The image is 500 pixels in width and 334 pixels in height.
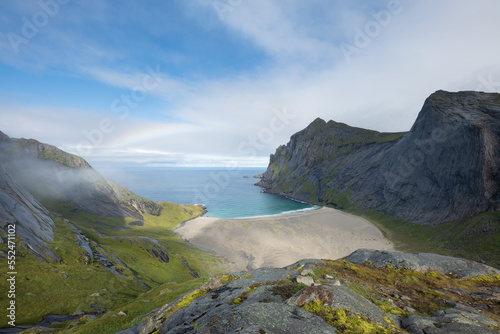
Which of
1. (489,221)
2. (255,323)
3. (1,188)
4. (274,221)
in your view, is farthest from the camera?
(274,221)

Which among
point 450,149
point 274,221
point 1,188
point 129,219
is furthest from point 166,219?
point 450,149

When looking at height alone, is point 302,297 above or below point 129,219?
above

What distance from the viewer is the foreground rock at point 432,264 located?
2137 centimetres

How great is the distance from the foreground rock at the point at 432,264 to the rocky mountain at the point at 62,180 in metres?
91.1

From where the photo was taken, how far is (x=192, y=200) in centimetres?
16450

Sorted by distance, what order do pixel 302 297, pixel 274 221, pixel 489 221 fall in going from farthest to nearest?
1. pixel 274 221
2. pixel 489 221
3. pixel 302 297

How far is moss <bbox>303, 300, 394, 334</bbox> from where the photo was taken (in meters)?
9.48

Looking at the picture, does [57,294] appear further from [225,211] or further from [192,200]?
[192,200]

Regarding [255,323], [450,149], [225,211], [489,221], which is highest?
[450,149]

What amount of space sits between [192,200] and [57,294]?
143688 mm

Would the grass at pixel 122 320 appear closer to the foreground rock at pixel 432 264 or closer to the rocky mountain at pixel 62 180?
the foreground rock at pixel 432 264

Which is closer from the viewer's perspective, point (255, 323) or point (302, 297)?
point (255, 323)

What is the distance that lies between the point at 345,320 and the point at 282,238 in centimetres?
6749

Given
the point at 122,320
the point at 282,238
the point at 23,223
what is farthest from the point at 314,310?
the point at 282,238
